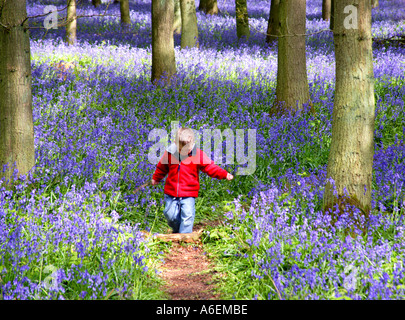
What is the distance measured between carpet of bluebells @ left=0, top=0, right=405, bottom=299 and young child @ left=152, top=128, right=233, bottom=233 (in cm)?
30

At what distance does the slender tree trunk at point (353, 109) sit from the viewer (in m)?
4.45

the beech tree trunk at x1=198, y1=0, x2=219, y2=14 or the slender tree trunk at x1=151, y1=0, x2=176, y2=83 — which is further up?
the beech tree trunk at x1=198, y1=0, x2=219, y2=14

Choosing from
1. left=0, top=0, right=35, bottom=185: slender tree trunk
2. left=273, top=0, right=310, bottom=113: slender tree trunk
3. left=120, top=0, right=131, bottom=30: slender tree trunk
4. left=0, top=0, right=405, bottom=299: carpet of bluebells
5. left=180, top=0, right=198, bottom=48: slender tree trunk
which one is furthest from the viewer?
left=120, top=0, right=131, bottom=30: slender tree trunk

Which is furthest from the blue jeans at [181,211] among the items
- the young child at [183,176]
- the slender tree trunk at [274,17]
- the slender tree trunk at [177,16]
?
the slender tree trunk at [177,16]

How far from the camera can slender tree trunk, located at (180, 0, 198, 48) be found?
43.0ft

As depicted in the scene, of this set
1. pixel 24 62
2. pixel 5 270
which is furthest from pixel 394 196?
pixel 24 62

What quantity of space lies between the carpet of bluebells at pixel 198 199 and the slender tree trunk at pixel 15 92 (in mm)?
328

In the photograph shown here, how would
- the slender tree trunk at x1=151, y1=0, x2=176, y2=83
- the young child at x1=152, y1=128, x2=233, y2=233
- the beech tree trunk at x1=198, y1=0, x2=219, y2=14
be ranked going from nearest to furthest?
1. the young child at x1=152, y1=128, x2=233, y2=233
2. the slender tree trunk at x1=151, y1=0, x2=176, y2=83
3. the beech tree trunk at x1=198, y1=0, x2=219, y2=14

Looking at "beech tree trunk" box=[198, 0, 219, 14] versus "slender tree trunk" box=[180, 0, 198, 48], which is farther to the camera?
"beech tree trunk" box=[198, 0, 219, 14]

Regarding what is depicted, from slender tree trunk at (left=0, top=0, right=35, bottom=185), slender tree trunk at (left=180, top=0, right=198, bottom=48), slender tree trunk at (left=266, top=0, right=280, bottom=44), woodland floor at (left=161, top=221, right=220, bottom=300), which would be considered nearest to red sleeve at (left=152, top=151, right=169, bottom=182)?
woodland floor at (left=161, top=221, right=220, bottom=300)

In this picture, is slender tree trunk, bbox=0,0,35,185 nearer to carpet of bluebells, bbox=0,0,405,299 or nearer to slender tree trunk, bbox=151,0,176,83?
carpet of bluebells, bbox=0,0,405,299

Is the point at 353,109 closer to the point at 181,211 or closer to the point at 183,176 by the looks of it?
the point at 183,176
